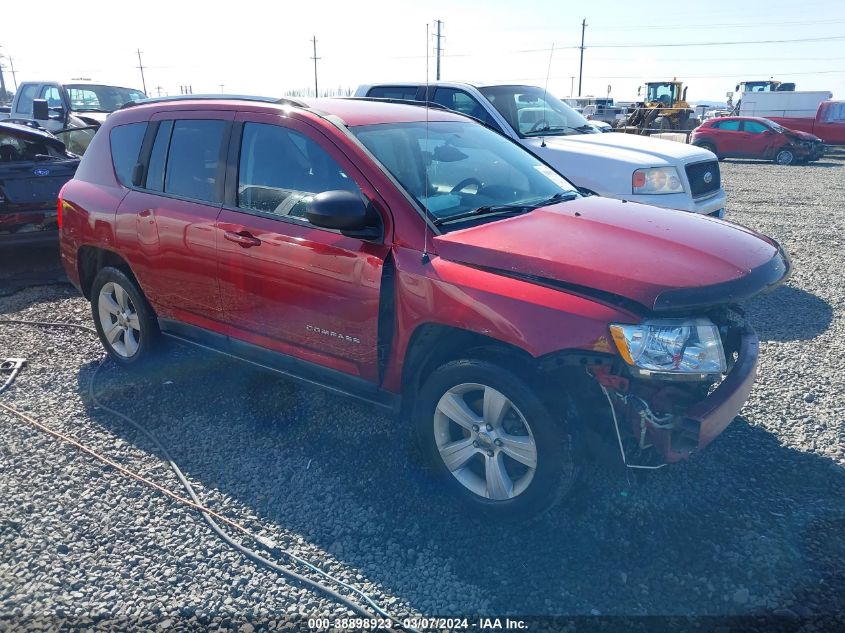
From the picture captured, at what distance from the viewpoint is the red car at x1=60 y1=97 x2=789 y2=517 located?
274cm

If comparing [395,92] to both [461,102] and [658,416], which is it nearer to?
[461,102]

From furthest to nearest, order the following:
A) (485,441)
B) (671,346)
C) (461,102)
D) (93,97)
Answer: (93,97) → (461,102) → (485,441) → (671,346)

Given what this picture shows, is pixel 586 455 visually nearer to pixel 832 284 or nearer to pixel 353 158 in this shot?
pixel 353 158

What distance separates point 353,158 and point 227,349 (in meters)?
1.53

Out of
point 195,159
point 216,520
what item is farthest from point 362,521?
point 195,159

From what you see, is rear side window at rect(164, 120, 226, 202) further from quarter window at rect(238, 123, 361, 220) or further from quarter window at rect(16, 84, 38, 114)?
quarter window at rect(16, 84, 38, 114)

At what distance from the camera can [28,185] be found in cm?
715

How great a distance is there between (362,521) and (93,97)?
12.1 m

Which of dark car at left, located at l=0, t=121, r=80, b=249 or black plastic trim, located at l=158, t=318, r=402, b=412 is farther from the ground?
dark car at left, located at l=0, t=121, r=80, b=249

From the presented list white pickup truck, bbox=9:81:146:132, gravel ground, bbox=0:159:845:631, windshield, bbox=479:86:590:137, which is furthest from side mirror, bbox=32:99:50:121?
gravel ground, bbox=0:159:845:631

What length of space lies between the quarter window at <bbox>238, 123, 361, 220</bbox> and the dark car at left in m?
4.59

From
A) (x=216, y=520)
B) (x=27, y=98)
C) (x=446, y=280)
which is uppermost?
(x=27, y=98)

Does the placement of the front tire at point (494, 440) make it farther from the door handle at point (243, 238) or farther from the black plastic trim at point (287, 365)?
the door handle at point (243, 238)

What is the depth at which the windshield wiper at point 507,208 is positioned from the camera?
3.35 metres
